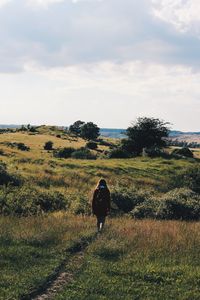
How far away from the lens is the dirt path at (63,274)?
10422 mm

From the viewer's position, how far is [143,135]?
2773 inches

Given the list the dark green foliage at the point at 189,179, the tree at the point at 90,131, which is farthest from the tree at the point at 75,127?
the dark green foliage at the point at 189,179

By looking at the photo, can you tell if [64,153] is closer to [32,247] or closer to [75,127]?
[32,247]

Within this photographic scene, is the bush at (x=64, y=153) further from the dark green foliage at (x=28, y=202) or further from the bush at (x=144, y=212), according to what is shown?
the bush at (x=144, y=212)

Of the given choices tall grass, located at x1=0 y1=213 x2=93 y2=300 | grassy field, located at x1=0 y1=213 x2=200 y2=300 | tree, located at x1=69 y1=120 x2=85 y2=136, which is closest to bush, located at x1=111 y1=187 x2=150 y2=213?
tall grass, located at x1=0 y1=213 x2=93 y2=300

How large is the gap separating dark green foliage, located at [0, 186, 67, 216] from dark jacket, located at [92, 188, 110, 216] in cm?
379

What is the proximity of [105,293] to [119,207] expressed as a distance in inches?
652

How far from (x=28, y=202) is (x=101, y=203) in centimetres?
605

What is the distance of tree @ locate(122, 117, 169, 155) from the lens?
231 ft

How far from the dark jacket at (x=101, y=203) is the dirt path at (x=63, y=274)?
252 cm

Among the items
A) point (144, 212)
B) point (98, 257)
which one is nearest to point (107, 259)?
point (98, 257)

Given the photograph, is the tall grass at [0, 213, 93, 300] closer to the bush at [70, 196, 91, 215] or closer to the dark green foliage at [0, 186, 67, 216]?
the dark green foliage at [0, 186, 67, 216]

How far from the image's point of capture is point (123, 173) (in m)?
44.0

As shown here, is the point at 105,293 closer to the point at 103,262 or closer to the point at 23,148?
the point at 103,262
